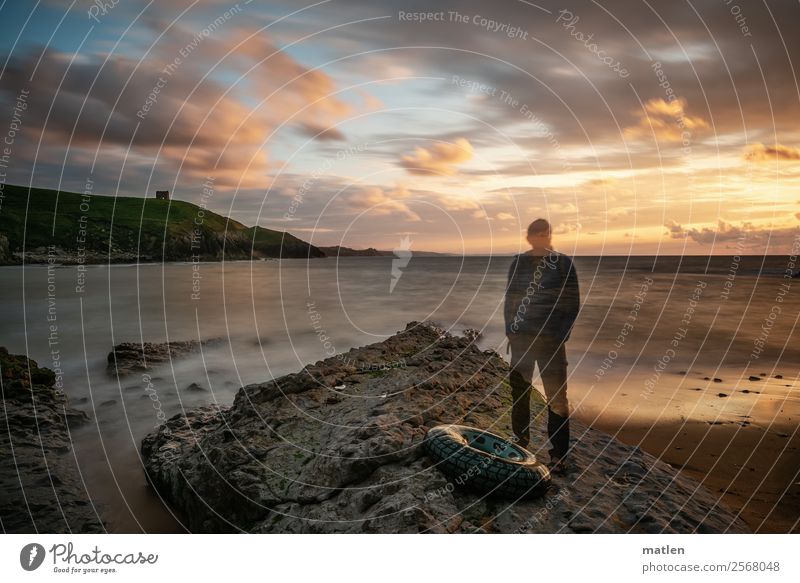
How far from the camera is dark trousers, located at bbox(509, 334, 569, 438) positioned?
5.54 metres

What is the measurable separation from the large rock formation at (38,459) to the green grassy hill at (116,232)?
63.3 feet

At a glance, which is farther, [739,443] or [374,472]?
[739,443]

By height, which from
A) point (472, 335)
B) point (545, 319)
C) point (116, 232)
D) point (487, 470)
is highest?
point (116, 232)

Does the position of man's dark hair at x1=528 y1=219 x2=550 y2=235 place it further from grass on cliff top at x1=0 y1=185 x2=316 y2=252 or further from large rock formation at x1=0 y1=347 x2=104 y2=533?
grass on cliff top at x1=0 y1=185 x2=316 y2=252

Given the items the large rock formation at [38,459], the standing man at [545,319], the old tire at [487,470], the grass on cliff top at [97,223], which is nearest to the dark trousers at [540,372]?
the standing man at [545,319]

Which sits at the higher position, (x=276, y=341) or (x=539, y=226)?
(x=539, y=226)

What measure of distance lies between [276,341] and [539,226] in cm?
1062

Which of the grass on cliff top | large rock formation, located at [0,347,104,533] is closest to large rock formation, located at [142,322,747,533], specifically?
large rock formation, located at [0,347,104,533]

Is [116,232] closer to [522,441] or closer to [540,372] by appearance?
[522,441]

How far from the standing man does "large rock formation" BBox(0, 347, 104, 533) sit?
5718 millimetres

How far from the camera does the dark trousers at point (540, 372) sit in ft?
18.2

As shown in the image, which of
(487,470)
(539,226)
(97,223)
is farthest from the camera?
(97,223)

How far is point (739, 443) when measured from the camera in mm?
7305

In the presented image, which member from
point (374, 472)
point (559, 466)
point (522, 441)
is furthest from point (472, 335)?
point (374, 472)
